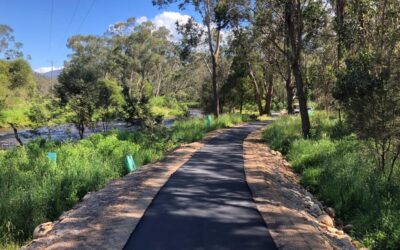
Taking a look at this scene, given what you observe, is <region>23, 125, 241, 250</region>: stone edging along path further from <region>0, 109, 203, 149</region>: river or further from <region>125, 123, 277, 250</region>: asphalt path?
<region>0, 109, 203, 149</region>: river

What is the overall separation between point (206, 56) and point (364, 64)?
152 feet

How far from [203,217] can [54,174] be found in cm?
515

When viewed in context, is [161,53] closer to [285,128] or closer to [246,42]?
[246,42]

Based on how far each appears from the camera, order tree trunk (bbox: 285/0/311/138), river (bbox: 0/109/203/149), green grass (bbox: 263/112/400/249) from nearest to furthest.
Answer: green grass (bbox: 263/112/400/249), tree trunk (bbox: 285/0/311/138), river (bbox: 0/109/203/149)

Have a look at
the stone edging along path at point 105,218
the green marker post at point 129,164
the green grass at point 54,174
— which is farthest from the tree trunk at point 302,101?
the stone edging along path at point 105,218

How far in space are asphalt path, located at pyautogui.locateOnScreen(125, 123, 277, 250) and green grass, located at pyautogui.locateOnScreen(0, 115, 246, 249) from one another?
2.17 meters

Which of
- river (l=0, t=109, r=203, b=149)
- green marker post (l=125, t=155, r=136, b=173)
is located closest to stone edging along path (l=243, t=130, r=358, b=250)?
green marker post (l=125, t=155, r=136, b=173)

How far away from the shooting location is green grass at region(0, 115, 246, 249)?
844 cm

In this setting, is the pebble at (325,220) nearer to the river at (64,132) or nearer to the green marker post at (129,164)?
the green marker post at (129,164)

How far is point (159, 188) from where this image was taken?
9867 mm

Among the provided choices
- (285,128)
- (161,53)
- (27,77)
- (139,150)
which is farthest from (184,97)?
(139,150)

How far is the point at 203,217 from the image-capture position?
7543mm

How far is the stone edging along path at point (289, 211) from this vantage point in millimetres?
6581

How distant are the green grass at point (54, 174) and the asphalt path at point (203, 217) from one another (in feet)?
7.13
